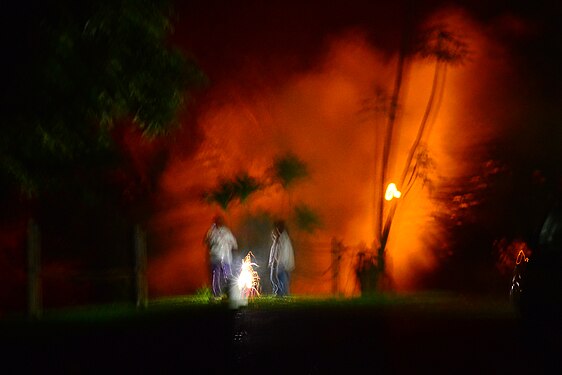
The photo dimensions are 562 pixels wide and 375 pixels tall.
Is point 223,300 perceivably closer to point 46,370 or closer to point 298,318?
point 298,318

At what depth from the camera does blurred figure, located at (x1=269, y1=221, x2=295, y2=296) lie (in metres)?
20.1

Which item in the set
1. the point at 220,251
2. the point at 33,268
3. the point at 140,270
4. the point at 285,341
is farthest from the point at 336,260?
the point at 285,341

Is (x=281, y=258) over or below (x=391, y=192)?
below

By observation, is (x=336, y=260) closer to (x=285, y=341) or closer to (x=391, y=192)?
(x=391, y=192)

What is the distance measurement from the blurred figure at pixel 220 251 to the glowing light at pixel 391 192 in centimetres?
436

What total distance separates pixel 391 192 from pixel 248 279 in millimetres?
4467

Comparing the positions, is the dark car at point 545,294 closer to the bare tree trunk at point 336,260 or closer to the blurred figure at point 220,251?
the blurred figure at point 220,251

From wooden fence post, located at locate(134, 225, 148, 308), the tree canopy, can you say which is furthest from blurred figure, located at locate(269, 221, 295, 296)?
the tree canopy

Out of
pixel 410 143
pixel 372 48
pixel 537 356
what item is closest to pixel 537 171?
pixel 410 143

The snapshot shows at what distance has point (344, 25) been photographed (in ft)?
76.1

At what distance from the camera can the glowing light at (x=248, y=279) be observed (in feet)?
62.1

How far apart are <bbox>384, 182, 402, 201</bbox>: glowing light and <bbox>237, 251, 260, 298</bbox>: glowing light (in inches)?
135

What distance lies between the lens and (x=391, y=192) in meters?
22.1

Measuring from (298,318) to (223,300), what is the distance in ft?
13.1
